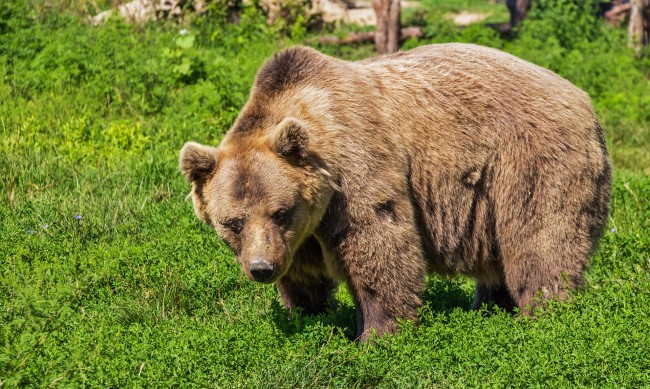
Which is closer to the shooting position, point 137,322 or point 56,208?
point 137,322

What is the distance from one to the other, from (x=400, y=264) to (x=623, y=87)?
776 centimetres

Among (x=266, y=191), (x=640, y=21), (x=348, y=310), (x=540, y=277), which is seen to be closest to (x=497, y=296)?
(x=540, y=277)

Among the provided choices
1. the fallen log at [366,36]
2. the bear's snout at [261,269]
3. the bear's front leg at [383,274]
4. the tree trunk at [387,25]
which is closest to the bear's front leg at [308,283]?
the bear's front leg at [383,274]

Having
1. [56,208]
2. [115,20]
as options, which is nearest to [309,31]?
[115,20]

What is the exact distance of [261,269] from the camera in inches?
217

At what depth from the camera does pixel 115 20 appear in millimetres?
12805

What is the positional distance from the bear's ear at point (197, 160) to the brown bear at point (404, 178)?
12 mm

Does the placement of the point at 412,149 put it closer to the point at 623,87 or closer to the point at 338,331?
the point at 338,331

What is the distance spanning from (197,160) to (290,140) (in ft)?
1.83

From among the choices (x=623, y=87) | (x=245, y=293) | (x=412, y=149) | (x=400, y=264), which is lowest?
(x=623, y=87)

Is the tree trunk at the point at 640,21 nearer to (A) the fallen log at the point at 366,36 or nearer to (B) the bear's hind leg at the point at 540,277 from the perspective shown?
(A) the fallen log at the point at 366,36

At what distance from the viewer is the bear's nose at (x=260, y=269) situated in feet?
18.1

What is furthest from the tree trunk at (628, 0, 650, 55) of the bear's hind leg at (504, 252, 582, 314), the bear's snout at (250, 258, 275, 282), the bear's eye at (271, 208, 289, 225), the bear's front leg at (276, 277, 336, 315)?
the bear's snout at (250, 258, 275, 282)

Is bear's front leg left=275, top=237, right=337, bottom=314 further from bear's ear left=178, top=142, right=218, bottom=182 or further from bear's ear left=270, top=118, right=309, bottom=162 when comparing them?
bear's ear left=178, top=142, right=218, bottom=182
